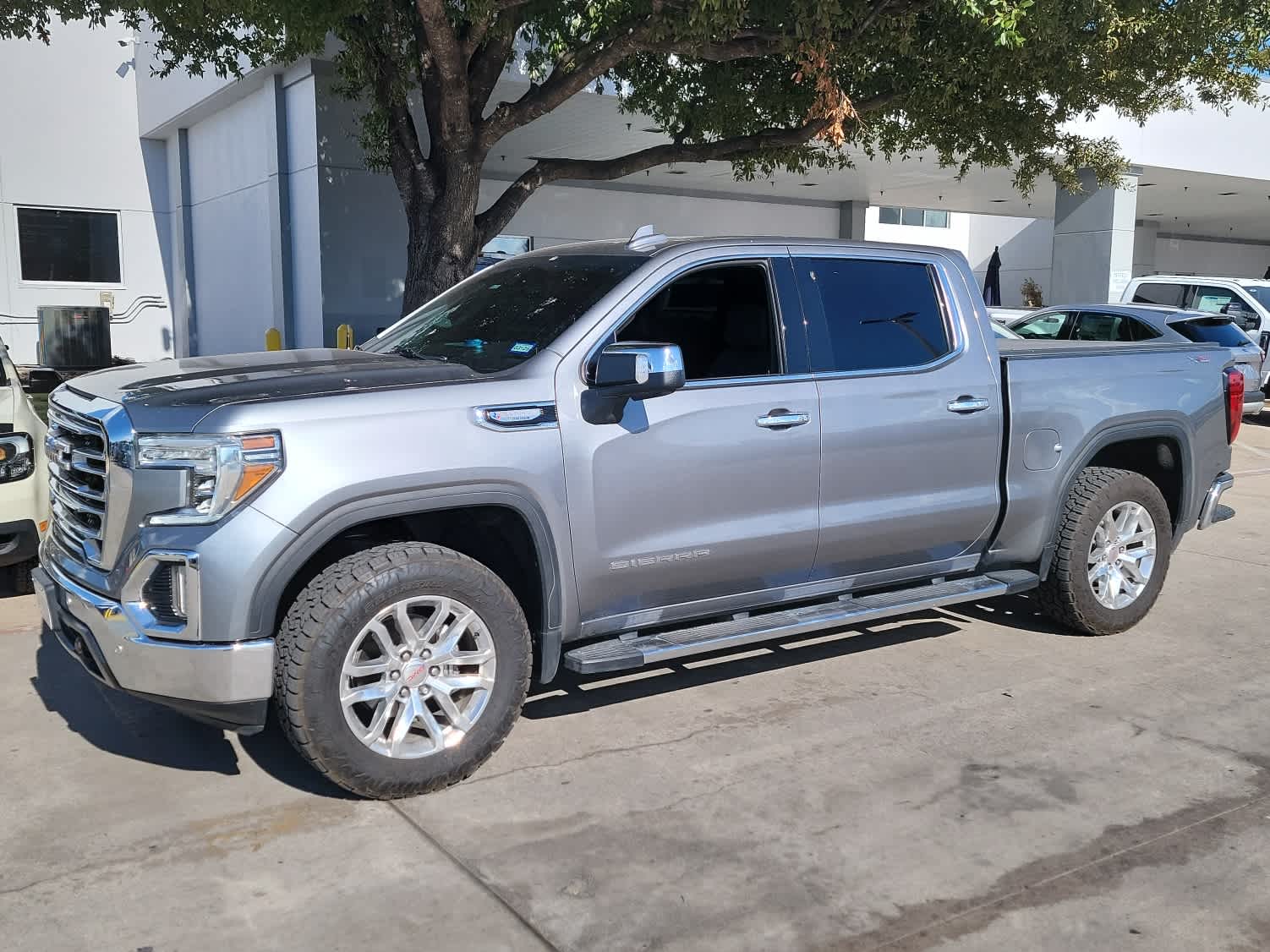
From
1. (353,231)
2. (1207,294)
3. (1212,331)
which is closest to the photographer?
(1212,331)

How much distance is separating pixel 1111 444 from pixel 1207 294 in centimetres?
1288

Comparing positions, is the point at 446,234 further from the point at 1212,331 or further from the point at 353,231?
the point at 1212,331

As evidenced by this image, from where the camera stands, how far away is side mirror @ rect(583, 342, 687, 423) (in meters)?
4.20

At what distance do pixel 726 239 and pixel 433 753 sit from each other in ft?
8.00

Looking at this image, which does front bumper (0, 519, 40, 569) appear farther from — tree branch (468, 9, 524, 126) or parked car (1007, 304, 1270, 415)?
parked car (1007, 304, 1270, 415)

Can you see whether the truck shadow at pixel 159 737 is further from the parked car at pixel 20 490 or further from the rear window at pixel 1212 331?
the rear window at pixel 1212 331

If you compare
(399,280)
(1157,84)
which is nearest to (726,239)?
(1157,84)

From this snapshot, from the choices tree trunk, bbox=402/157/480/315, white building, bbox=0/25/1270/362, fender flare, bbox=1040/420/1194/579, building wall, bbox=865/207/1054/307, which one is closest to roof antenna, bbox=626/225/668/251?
fender flare, bbox=1040/420/1194/579

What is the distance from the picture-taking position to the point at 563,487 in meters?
4.29

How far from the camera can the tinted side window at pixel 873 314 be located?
5121 mm

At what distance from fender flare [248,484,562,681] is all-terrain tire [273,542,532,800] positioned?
12 cm

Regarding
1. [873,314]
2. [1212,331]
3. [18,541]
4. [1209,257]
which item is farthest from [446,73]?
[1209,257]

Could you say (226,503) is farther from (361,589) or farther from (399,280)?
(399,280)

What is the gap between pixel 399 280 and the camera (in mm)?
16531
